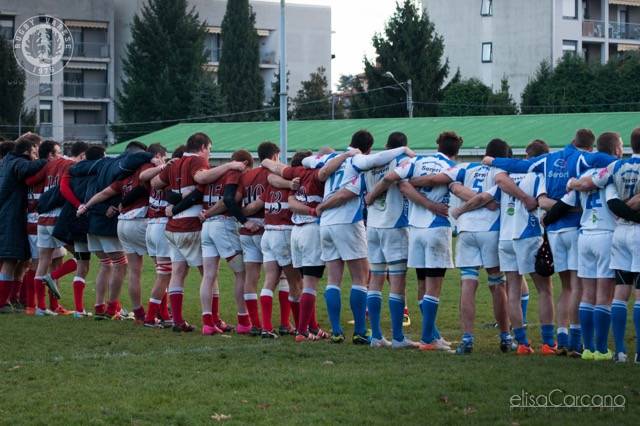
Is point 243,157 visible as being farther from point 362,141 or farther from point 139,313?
point 139,313

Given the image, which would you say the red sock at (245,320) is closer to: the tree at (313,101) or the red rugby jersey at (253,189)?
the red rugby jersey at (253,189)

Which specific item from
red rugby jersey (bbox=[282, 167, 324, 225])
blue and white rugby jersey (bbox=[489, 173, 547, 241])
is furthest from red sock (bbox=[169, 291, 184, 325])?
blue and white rugby jersey (bbox=[489, 173, 547, 241])

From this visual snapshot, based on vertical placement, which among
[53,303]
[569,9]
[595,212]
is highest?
[569,9]

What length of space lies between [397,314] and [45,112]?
2834 inches

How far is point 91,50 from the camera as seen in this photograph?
83562 mm

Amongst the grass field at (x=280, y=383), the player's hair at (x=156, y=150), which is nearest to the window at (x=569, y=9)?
the player's hair at (x=156, y=150)

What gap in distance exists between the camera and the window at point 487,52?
254 ft

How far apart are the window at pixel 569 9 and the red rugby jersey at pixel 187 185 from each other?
62.8 metres

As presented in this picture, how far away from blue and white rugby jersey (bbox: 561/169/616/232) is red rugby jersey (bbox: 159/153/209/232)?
16.9ft

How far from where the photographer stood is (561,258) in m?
11.8

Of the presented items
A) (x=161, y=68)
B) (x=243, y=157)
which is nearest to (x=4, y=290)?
(x=243, y=157)

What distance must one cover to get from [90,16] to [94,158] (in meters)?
69.0

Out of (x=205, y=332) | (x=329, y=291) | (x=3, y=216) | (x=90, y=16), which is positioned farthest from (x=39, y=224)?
(x=90, y=16)

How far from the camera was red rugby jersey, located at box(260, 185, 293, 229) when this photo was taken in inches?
541
